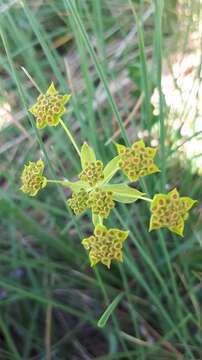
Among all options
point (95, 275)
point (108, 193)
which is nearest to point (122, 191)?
point (108, 193)

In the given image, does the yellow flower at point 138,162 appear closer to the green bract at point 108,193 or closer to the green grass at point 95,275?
the green bract at point 108,193

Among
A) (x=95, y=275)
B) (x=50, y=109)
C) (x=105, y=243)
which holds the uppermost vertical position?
(x=50, y=109)

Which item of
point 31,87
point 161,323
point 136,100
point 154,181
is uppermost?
point 31,87

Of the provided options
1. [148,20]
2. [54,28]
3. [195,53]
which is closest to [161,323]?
[195,53]

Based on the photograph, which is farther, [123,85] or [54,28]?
[54,28]

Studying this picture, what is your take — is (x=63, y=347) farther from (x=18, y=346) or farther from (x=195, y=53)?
(x=195, y=53)

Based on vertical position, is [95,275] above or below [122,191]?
below

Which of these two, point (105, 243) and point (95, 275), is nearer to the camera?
point (105, 243)

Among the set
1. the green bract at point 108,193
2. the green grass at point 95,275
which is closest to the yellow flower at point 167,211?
the green bract at point 108,193

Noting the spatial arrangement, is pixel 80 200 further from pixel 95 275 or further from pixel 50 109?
pixel 95 275
